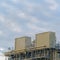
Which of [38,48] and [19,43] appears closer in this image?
[38,48]

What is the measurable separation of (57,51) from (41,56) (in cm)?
698

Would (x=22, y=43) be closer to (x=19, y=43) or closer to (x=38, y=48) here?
(x=19, y=43)

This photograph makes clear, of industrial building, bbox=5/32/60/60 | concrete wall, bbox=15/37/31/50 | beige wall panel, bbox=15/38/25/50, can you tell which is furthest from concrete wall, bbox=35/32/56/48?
beige wall panel, bbox=15/38/25/50

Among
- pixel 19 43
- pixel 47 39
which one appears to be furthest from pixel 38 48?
pixel 19 43

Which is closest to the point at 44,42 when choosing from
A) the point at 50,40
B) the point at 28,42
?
the point at 50,40

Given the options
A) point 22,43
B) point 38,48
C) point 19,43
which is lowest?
point 38,48

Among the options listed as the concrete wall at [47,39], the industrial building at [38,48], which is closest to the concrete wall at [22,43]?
the industrial building at [38,48]

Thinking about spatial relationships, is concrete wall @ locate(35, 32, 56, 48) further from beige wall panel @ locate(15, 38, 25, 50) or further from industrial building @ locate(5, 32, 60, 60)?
beige wall panel @ locate(15, 38, 25, 50)

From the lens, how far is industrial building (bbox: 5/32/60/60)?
10738 centimetres

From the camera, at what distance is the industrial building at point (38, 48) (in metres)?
107

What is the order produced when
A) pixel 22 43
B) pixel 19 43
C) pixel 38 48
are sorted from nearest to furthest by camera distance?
pixel 38 48
pixel 22 43
pixel 19 43

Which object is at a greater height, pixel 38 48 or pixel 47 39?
pixel 47 39

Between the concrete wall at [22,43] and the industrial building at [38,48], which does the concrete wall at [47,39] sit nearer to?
the industrial building at [38,48]

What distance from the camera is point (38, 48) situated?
11112 centimetres
